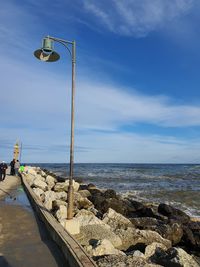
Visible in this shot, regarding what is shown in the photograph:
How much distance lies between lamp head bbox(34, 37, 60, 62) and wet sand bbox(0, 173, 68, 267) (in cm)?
419

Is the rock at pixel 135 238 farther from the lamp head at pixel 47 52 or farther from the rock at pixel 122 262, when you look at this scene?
the lamp head at pixel 47 52

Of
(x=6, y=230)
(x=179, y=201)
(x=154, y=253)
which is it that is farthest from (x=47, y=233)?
(x=179, y=201)

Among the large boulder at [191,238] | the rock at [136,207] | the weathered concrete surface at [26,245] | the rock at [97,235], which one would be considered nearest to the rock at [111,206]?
the rock at [136,207]

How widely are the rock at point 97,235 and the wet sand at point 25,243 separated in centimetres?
95

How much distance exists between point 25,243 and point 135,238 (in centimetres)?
302

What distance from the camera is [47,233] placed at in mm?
8172

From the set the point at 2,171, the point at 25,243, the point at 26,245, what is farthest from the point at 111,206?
the point at 2,171

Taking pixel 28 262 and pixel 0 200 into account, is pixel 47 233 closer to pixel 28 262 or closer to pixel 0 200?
pixel 28 262

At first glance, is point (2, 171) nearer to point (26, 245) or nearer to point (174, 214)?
point (174, 214)

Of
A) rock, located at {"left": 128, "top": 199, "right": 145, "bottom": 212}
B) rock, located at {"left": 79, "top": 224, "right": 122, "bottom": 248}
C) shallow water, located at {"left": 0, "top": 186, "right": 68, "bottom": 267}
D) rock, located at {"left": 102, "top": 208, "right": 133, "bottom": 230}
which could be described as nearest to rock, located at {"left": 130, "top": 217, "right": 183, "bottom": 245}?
rock, located at {"left": 102, "top": 208, "right": 133, "bottom": 230}

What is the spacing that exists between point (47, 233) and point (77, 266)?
2934mm

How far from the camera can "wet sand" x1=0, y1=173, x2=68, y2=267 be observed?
6.14 metres

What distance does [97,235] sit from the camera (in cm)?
850

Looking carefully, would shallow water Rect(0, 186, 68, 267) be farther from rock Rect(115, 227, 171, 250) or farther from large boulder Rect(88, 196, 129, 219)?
large boulder Rect(88, 196, 129, 219)
